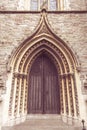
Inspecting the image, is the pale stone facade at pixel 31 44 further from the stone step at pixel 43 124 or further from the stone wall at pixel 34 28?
the stone step at pixel 43 124

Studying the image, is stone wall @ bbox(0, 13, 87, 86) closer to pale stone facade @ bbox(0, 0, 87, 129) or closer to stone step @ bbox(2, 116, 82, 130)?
pale stone facade @ bbox(0, 0, 87, 129)

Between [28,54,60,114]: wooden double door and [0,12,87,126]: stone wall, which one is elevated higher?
[0,12,87,126]: stone wall

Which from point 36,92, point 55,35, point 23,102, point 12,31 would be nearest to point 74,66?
point 55,35

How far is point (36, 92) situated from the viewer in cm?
564

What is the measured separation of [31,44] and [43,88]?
5.76ft

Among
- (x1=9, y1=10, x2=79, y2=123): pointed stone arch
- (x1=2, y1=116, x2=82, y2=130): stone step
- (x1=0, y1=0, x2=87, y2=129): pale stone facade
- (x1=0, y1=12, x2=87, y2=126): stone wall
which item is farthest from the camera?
(x1=0, y1=12, x2=87, y2=126): stone wall

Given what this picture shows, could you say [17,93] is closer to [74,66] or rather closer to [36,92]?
[36,92]

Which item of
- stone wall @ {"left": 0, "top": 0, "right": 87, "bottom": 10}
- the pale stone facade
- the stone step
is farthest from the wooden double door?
stone wall @ {"left": 0, "top": 0, "right": 87, "bottom": 10}

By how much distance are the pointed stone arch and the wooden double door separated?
0.84 ft

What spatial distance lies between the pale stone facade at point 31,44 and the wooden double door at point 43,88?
1.29 ft

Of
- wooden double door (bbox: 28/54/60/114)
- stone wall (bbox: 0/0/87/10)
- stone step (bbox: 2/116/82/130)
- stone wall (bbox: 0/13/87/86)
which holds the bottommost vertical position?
stone step (bbox: 2/116/82/130)

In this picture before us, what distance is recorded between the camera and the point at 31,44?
18.5 feet

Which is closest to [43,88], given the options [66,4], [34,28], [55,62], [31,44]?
[55,62]

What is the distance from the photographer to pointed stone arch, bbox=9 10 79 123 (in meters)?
5.08
